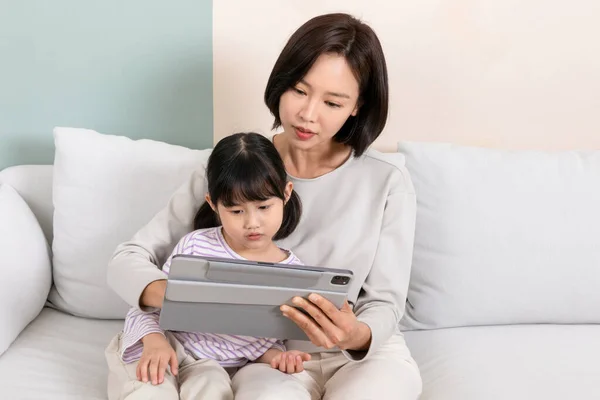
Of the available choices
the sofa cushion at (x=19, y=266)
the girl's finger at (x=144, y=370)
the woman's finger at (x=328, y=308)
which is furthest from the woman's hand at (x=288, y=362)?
the sofa cushion at (x=19, y=266)

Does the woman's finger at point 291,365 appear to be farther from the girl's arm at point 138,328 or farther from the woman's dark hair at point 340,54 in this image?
the woman's dark hair at point 340,54

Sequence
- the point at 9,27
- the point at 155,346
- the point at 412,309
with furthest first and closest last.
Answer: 1. the point at 9,27
2. the point at 412,309
3. the point at 155,346

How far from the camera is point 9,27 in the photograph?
6.19 feet

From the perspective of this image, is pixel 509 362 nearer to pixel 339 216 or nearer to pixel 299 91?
pixel 339 216

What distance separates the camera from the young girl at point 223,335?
4.21 feet

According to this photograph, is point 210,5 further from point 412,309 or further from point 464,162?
point 412,309

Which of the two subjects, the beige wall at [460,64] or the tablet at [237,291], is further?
the beige wall at [460,64]

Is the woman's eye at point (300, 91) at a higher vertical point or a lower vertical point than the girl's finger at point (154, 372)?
higher

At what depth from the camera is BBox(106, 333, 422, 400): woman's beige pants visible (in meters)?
1.25

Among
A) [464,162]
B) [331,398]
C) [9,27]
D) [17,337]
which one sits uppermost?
[9,27]

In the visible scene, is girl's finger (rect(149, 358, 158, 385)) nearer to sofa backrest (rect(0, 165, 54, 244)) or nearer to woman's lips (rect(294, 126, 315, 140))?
woman's lips (rect(294, 126, 315, 140))

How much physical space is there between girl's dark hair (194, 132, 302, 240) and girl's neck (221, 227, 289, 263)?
0.30 ft

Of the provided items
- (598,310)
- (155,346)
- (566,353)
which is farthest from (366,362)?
(598,310)

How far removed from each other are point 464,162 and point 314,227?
0.46 meters
